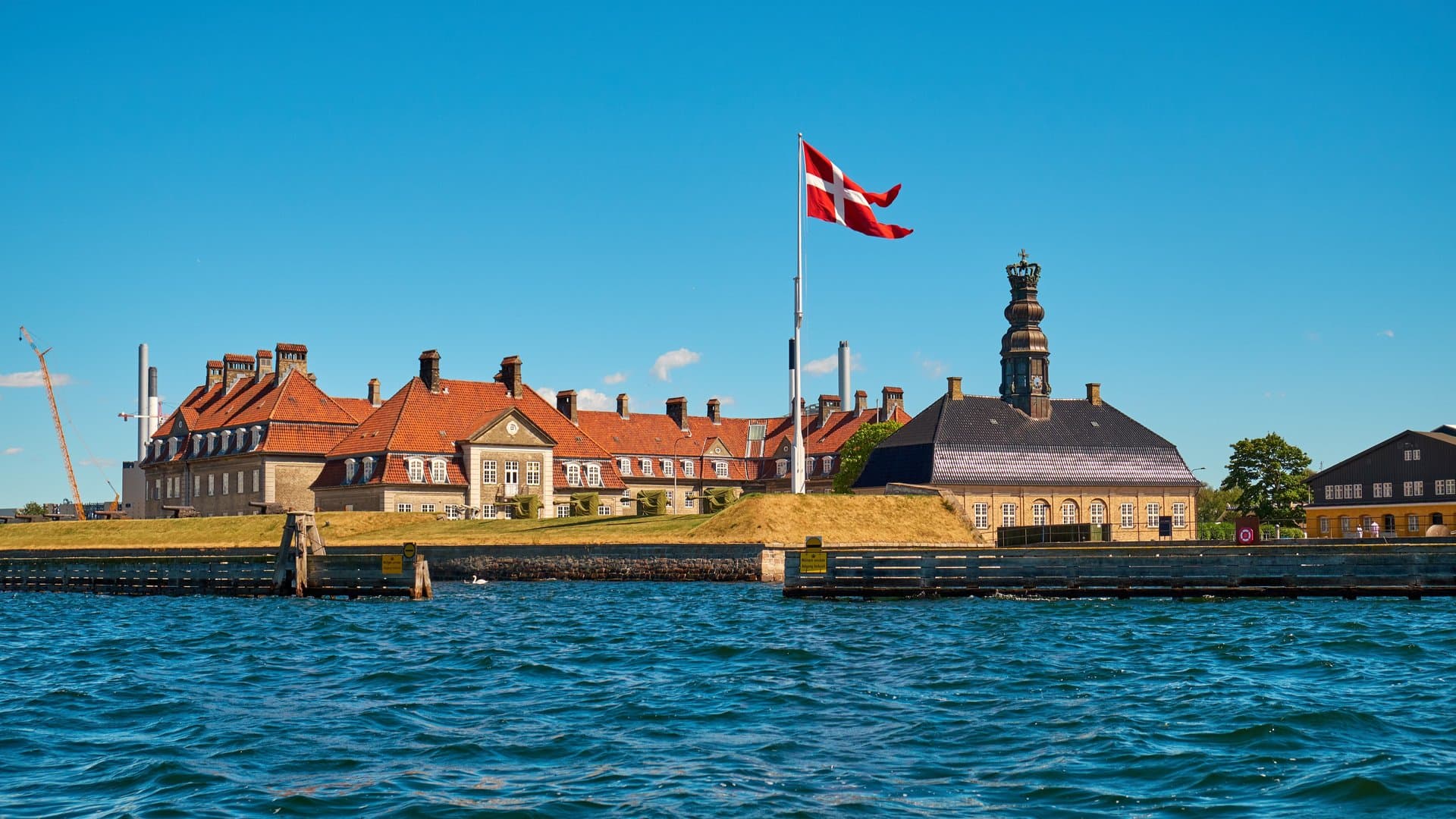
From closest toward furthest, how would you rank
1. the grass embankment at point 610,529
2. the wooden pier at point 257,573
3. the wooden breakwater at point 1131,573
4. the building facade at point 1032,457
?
the wooden breakwater at point 1131,573, the wooden pier at point 257,573, the grass embankment at point 610,529, the building facade at point 1032,457

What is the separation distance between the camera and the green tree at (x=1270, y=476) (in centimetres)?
9088

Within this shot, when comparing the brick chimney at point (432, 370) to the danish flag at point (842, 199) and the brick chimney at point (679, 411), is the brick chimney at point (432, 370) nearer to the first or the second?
the brick chimney at point (679, 411)

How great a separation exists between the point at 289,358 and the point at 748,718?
8479cm

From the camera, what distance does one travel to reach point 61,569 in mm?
59188

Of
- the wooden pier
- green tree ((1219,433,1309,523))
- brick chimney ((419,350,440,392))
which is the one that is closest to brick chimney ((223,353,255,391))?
brick chimney ((419,350,440,392))

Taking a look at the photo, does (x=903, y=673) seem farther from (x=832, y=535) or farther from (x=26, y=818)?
(x=832, y=535)

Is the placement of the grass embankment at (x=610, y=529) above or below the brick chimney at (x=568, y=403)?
below

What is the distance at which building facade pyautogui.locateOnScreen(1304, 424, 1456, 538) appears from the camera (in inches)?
3300

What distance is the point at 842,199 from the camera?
5250 cm

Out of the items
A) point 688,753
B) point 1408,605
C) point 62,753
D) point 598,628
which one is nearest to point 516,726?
point 688,753

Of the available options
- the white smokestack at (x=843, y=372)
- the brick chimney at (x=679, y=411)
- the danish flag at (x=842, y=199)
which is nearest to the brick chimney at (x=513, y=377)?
the brick chimney at (x=679, y=411)

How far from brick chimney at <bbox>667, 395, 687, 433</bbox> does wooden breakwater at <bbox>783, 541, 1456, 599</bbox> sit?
6755 cm

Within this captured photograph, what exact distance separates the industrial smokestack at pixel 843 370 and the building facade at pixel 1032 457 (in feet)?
99.7

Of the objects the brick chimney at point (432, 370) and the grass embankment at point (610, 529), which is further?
the brick chimney at point (432, 370)
